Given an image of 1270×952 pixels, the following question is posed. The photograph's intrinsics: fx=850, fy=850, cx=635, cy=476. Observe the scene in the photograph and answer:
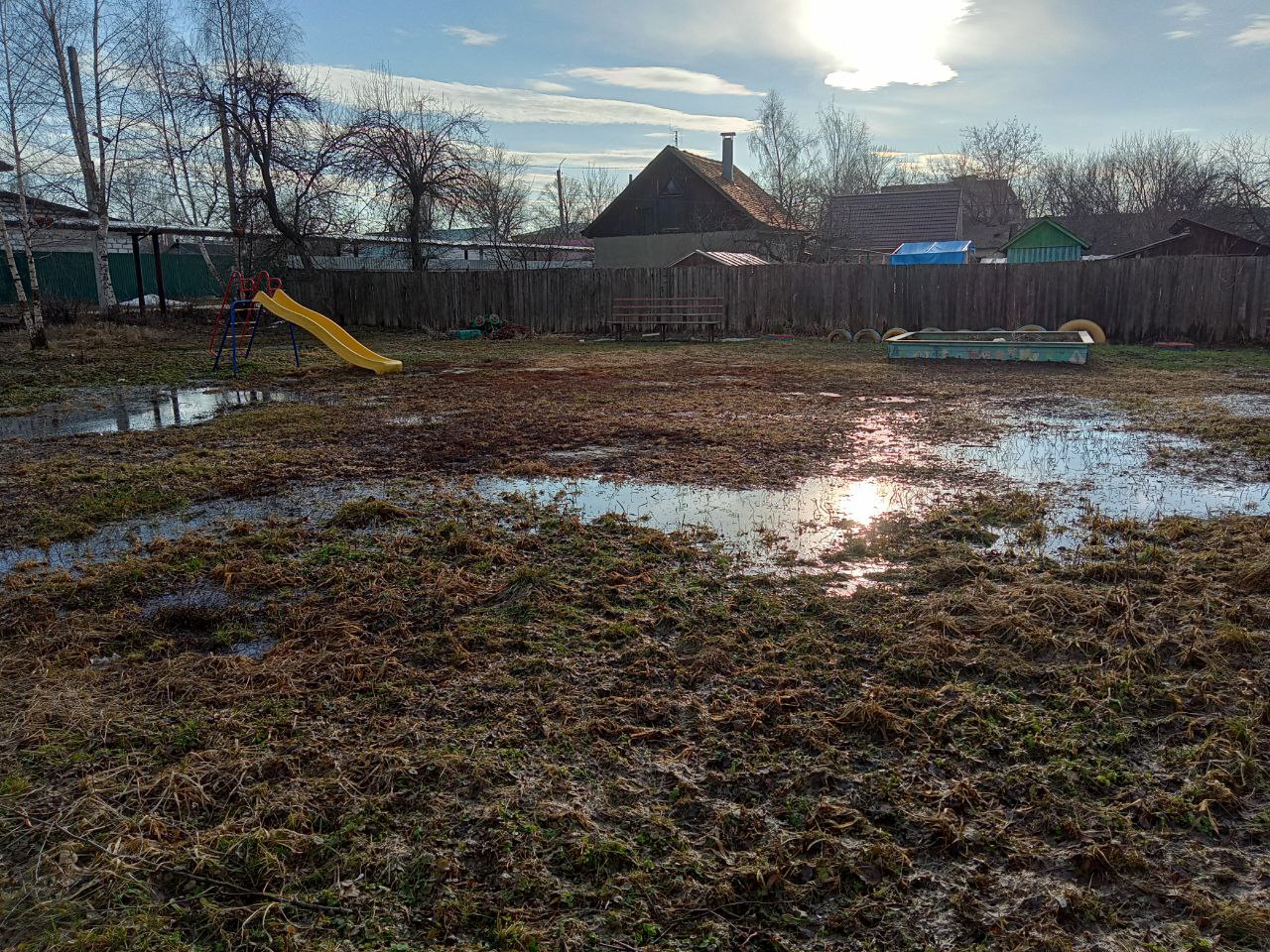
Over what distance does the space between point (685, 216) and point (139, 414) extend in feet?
88.8

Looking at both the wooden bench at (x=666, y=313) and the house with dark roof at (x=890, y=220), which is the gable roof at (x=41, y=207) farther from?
the house with dark roof at (x=890, y=220)

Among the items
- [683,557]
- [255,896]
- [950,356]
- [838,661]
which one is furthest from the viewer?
[950,356]

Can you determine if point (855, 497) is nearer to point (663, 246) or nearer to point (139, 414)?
point (139, 414)

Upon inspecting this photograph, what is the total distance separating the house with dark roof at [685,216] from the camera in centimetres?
3247

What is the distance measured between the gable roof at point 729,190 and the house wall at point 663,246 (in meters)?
0.82

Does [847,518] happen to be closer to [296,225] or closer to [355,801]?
[355,801]

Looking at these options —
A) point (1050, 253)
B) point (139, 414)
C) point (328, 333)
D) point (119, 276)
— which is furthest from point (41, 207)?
point (1050, 253)

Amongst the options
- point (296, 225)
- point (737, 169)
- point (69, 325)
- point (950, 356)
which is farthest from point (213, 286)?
point (950, 356)

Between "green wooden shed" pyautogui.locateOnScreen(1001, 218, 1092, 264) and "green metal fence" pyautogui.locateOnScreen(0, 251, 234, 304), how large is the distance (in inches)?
974

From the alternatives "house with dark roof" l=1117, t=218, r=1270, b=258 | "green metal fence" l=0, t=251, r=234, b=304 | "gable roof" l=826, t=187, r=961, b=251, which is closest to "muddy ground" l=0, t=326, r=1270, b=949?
"house with dark roof" l=1117, t=218, r=1270, b=258


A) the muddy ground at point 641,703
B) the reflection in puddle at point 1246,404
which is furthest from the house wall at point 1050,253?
the muddy ground at point 641,703

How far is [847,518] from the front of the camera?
5.09m

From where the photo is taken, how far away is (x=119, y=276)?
3064 cm

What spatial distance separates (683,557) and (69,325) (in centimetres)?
1975
